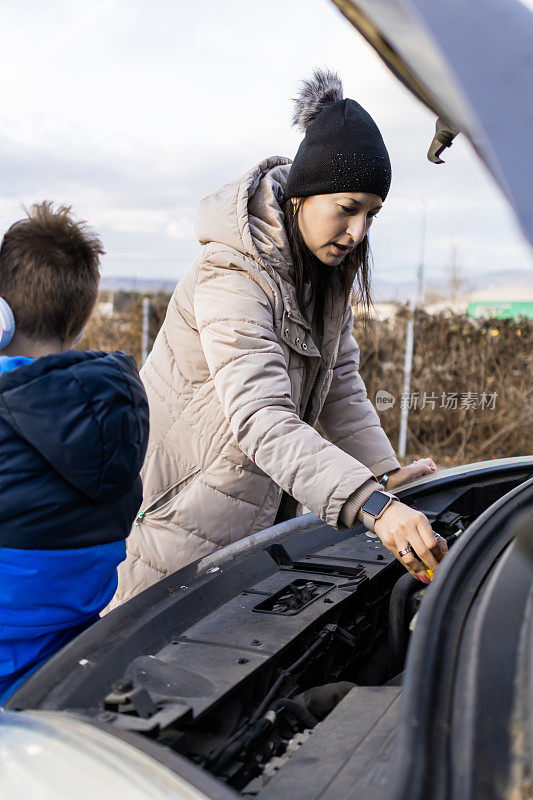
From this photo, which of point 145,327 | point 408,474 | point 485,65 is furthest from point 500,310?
point 485,65

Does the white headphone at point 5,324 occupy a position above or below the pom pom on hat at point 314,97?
below

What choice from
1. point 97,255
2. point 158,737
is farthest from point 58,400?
point 158,737

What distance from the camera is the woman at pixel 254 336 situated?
1.90m

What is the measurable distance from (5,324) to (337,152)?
1.05m

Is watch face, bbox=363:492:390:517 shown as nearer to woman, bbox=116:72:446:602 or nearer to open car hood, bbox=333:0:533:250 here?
woman, bbox=116:72:446:602

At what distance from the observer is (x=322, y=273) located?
229 cm

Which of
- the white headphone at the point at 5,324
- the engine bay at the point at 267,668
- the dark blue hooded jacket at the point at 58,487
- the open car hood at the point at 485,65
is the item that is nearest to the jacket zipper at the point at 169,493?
the engine bay at the point at 267,668

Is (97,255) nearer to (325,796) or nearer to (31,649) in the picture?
(31,649)

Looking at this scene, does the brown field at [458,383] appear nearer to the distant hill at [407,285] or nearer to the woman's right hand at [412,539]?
the distant hill at [407,285]

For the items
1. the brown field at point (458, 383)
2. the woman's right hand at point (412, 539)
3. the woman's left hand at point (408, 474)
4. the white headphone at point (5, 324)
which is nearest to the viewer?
the white headphone at point (5, 324)

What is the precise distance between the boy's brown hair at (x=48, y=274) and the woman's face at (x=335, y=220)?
68cm

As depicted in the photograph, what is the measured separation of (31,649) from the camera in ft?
4.95

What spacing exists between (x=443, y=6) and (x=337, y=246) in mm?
1138

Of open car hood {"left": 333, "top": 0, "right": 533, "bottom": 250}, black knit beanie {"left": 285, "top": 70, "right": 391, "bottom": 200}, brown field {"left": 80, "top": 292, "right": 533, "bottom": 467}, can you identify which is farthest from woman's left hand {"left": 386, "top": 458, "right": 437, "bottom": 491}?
brown field {"left": 80, "top": 292, "right": 533, "bottom": 467}
